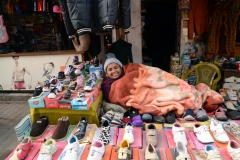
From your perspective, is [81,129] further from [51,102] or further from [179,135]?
[179,135]

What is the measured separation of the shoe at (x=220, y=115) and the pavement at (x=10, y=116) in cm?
262

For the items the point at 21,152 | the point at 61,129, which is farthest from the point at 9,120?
the point at 21,152

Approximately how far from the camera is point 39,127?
1.97 m

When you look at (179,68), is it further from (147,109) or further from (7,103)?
(7,103)

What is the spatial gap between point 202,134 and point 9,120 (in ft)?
10.6

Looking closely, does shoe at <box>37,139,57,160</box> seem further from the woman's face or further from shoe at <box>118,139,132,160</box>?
the woman's face

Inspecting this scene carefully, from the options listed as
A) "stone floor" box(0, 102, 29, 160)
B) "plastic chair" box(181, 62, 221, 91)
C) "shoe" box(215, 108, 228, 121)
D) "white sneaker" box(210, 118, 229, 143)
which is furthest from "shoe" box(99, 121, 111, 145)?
"plastic chair" box(181, 62, 221, 91)

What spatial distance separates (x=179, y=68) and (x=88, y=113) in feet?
8.99

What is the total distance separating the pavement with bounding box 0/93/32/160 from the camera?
2738 mm

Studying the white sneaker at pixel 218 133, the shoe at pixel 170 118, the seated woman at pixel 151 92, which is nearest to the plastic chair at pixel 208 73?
the seated woman at pixel 151 92

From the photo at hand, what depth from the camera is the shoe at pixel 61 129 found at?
1851 mm

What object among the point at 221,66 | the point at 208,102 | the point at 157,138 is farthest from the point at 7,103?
the point at 221,66

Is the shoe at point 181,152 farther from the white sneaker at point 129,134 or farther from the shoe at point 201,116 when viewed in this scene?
the shoe at point 201,116

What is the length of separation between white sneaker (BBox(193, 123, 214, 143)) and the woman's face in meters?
1.17
